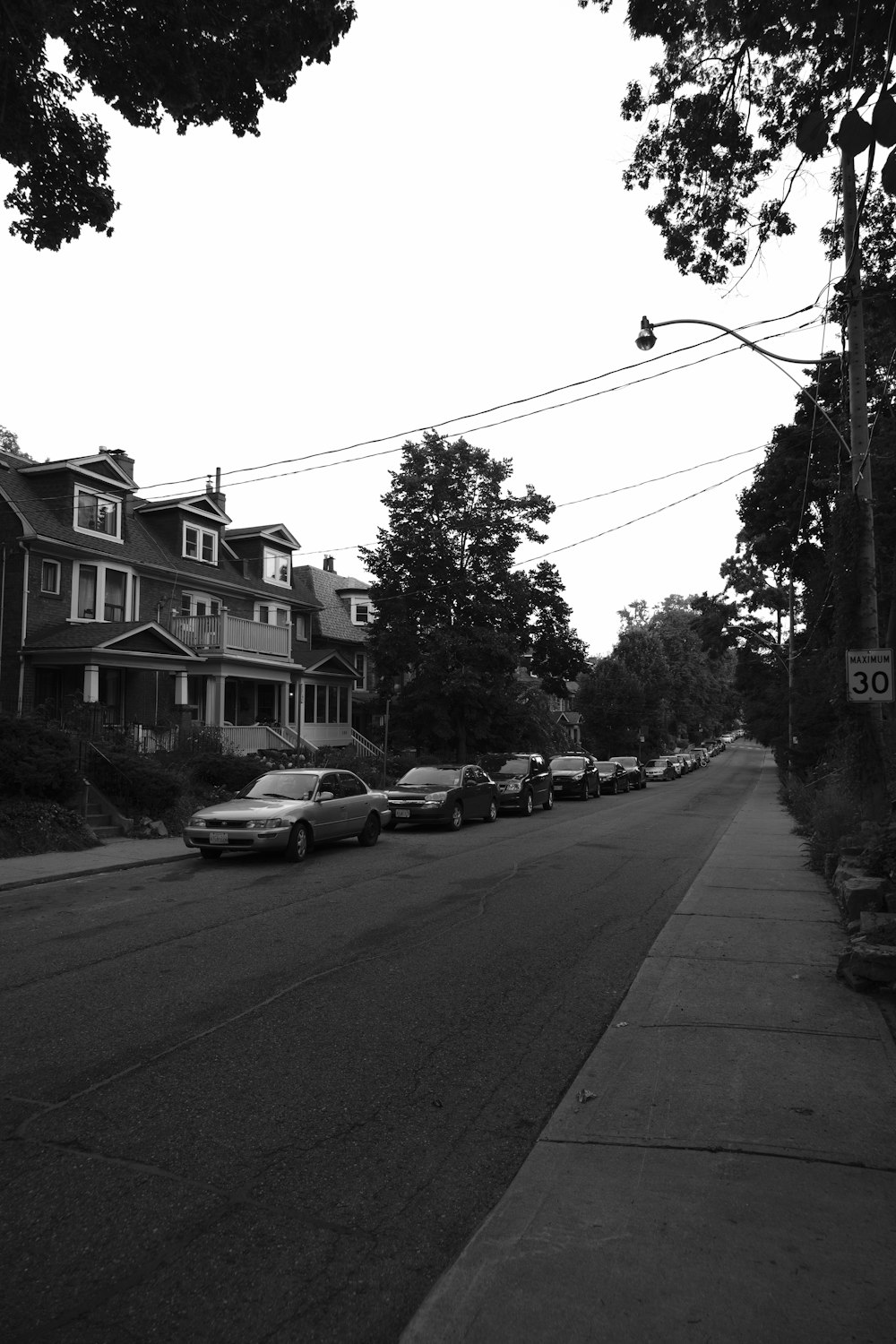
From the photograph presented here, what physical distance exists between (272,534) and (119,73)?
27568 millimetres

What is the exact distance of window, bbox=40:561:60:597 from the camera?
80.1 ft

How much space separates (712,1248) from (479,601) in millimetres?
31555

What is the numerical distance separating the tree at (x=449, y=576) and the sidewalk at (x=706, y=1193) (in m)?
27.0

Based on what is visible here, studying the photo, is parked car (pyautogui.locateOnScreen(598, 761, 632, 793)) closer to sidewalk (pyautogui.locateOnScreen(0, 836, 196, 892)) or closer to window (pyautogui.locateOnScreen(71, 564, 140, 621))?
window (pyautogui.locateOnScreen(71, 564, 140, 621))

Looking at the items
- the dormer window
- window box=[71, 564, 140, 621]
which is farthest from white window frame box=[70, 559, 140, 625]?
the dormer window

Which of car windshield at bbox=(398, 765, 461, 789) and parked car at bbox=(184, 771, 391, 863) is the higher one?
car windshield at bbox=(398, 765, 461, 789)

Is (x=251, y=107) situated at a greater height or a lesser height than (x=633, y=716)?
greater

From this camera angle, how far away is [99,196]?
359 inches

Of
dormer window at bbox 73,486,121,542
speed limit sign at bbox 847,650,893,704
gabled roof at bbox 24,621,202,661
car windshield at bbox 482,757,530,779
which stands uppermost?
dormer window at bbox 73,486,121,542

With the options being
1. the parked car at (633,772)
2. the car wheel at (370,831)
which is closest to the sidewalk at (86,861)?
the car wheel at (370,831)

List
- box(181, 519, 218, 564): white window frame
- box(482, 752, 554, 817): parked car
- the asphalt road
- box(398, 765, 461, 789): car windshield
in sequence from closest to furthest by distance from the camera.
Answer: the asphalt road → box(398, 765, 461, 789): car windshield → box(482, 752, 554, 817): parked car → box(181, 519, 218, 564): white window frame

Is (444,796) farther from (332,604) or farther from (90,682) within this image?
(332,604)

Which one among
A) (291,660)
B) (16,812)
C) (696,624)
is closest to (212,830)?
(16,812)

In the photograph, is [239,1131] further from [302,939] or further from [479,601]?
[479,601]
